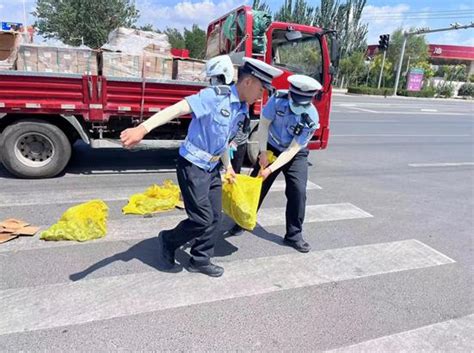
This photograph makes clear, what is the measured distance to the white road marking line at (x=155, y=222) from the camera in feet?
12.1

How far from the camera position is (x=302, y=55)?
671 centimetres

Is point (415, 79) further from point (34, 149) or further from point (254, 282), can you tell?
point (254, 282)

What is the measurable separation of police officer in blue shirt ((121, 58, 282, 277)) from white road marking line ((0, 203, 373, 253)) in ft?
3.08

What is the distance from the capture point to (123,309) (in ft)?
9.06

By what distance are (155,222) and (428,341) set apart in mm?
2825

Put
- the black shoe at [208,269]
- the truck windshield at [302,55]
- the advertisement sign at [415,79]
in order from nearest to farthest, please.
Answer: the black shoe at [208,269], the truck windshield at [302,55], the advertisement sign at [415,79]

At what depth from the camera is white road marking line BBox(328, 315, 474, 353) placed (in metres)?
2.57

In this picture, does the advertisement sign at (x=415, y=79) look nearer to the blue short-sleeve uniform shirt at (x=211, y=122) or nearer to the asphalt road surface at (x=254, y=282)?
the asphalt road surface at (x=254, y=282)

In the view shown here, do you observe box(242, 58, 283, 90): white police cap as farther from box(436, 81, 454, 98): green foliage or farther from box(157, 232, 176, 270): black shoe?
box(436, 81, 454, 98): green foliage

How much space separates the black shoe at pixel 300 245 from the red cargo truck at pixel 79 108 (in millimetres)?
2923

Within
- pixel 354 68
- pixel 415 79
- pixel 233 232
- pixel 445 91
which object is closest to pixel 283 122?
pixel 233 232

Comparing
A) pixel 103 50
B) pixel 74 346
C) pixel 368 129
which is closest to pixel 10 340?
pixel 74 346

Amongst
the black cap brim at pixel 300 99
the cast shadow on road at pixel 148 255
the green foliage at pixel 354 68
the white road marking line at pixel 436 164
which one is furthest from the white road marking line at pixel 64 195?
the green foliage at pixel 354 68

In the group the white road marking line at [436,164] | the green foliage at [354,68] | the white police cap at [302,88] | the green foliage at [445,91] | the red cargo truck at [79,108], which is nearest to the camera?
the white police cap at [302,88]
